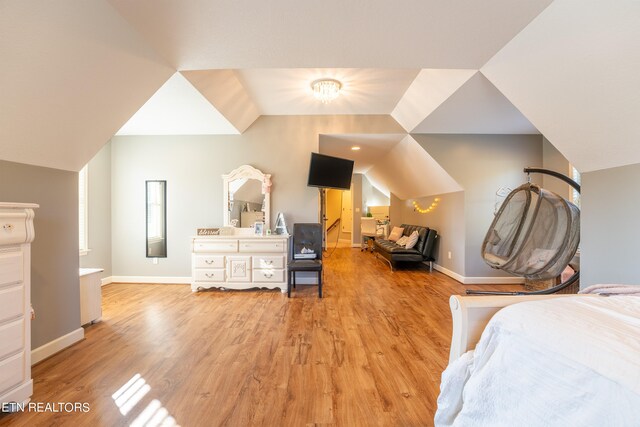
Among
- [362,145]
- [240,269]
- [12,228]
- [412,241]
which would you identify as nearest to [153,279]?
[240,269]

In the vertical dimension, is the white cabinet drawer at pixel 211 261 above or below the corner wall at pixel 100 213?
below

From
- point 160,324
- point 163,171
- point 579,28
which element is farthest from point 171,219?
point 579,28

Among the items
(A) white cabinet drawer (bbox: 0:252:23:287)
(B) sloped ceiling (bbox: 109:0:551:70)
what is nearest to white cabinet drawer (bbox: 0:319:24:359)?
(A) white cabinet drawer (bbox: 0:252:23:287)

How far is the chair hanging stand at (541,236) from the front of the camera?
2652 millimetres

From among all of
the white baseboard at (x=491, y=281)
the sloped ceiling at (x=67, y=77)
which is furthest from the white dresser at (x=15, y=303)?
the white baseboard at (x=491, y=281)

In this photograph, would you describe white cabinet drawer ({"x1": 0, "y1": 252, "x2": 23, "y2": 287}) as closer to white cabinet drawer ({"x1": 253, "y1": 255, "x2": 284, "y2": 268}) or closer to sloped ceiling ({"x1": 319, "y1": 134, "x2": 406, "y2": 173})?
white cabinet drawer ({"x1": 253, "y1": 255, "x2": 284, "y2": 268})

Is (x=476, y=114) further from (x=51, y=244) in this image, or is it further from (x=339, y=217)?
(x=339, y=217)

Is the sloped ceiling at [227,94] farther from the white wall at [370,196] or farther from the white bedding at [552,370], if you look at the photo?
the white wall at [370,196]

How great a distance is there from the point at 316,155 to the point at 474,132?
256cm

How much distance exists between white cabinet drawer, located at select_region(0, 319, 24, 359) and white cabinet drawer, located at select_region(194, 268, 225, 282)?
2.27 metres

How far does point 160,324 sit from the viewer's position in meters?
2.69

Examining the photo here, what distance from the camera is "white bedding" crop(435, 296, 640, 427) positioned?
755mm

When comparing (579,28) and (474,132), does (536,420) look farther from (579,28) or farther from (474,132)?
(474,132)

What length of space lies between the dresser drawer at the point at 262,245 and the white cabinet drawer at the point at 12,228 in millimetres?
2366
